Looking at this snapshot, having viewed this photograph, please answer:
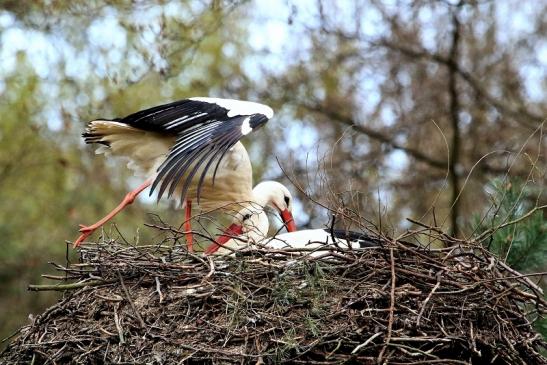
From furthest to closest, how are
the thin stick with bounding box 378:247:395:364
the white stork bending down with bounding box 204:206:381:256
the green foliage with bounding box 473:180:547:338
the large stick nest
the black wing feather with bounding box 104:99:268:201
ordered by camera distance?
1. the black wing feather with bounding box 104:99:268:201
2. the white stork bending down with bounding box 204:206:381:256
3. the green foliage with bounding box 473:180:547:338
4. the large stick nest
5. the thin stick with bounding box 378:247:395:364

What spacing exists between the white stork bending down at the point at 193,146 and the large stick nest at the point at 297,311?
85cm

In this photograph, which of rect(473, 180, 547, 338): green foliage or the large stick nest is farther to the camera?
rect(473, 180, 547, 338): green foliage

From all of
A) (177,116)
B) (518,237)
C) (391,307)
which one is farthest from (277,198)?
(391,307)

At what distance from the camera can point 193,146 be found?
683 cm

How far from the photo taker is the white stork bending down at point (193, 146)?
6.84 m

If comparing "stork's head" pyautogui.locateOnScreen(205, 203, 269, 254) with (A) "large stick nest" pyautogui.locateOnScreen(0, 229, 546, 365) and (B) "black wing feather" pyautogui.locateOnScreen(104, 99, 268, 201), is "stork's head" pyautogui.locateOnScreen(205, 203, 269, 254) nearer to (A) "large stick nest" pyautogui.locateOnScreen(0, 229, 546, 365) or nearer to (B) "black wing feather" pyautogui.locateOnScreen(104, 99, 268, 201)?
(B) "black wing feather" pyautogui.locateOnScreen(104, 99, 268, 201)

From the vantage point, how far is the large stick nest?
5.16 metres

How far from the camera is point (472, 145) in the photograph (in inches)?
439

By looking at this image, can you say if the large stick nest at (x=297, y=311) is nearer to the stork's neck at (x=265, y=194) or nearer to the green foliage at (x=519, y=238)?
the green foliage at (x=519, y=238)

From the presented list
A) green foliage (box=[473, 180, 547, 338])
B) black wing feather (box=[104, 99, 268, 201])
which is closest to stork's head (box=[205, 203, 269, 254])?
black wing feather (box=[104, 99, 268, 201])

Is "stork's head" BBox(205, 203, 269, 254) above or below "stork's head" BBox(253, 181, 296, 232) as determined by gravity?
above

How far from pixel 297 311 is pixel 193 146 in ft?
5.91

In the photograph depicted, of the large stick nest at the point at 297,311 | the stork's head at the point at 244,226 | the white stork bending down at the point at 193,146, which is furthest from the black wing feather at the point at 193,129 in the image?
the large stick nest at the point at 297,311

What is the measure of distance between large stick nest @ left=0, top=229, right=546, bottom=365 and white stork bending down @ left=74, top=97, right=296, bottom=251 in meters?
0.85
